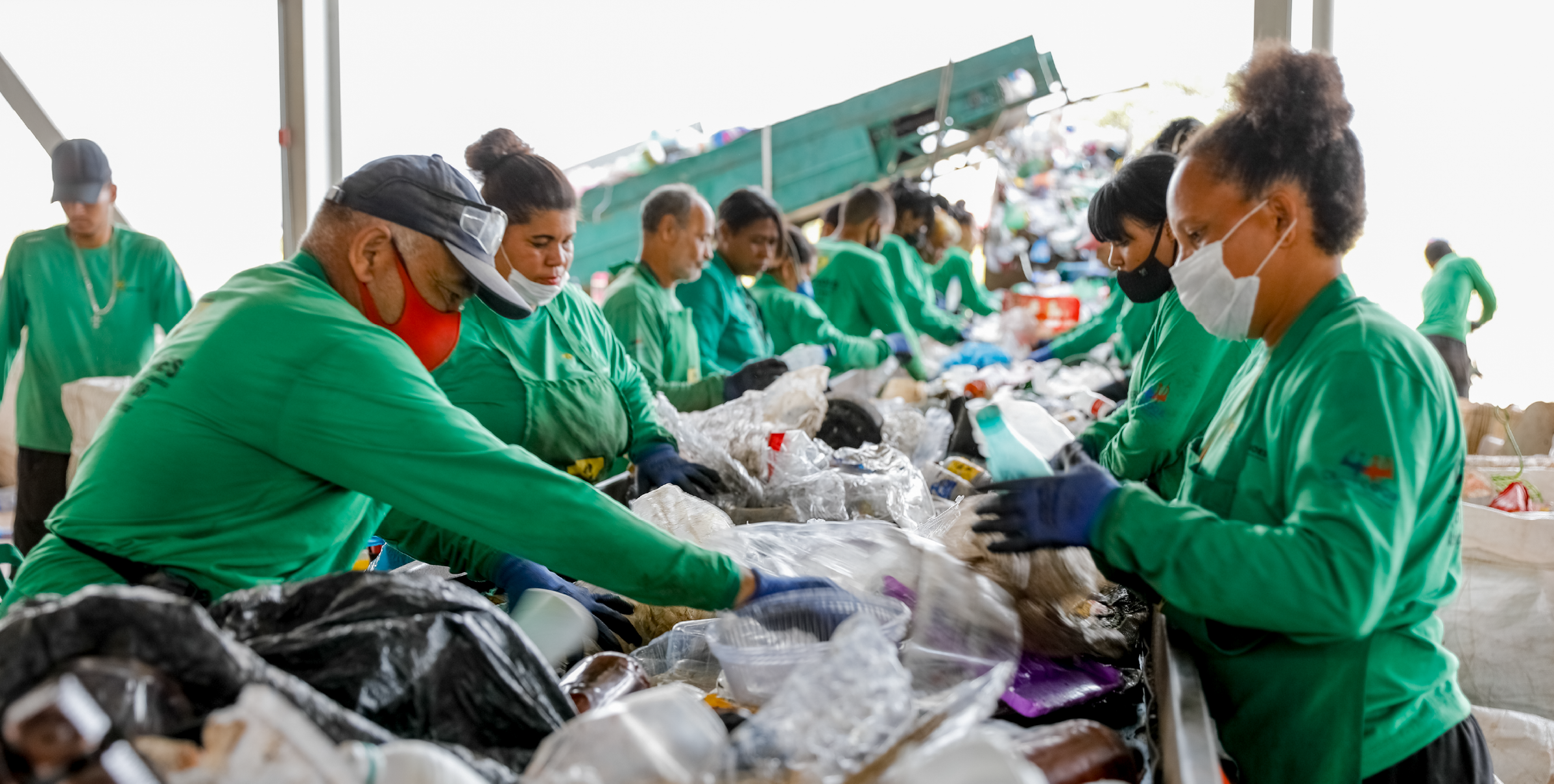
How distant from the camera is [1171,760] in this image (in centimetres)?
123

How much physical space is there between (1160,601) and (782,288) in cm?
406

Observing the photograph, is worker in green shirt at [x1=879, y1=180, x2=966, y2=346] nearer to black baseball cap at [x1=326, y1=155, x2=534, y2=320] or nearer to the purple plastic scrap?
black baseball cap at [x1=326, y1=155, x2=534, y2=320]

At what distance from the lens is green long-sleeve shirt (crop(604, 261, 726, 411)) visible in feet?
12.7

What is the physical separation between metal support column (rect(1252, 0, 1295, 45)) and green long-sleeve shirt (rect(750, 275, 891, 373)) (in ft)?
7.55

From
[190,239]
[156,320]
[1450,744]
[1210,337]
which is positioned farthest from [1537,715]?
[190,239]

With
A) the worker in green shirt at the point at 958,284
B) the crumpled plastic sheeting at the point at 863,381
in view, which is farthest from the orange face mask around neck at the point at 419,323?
the worker in green shirt at the point at 958,284

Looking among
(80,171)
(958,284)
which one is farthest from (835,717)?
(958,284)

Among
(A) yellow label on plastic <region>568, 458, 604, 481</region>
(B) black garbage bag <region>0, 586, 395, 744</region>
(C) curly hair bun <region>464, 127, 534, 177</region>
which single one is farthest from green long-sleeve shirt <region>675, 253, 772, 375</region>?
(B) black garbage bag <region>0, 586, 395, 744</region>

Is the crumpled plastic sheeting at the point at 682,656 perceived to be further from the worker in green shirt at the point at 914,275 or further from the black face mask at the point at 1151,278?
the worker in green shirt at the point at 914,275

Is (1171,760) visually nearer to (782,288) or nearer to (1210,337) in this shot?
(1210,337)

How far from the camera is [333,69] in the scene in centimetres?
626

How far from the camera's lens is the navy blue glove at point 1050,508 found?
1427 millimetres

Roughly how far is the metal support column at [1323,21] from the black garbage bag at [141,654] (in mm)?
4806

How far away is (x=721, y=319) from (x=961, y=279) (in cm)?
482
